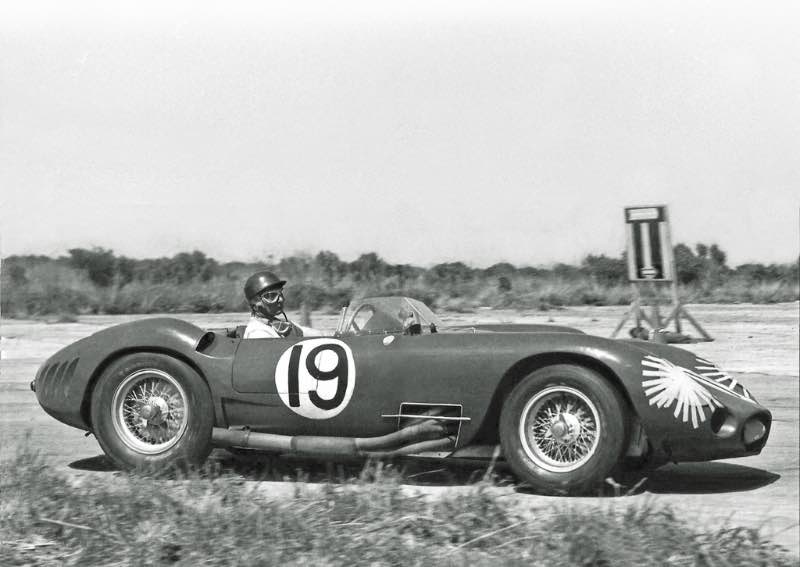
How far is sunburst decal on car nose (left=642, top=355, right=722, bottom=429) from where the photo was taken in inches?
170

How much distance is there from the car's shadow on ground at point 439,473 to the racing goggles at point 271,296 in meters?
0.90

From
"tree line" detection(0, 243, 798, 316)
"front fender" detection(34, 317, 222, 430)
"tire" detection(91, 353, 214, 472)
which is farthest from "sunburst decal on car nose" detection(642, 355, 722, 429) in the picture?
"front fender" detection(34, 317, 222, 430)

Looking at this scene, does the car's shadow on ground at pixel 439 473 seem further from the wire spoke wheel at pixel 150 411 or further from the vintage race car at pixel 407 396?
the wire spoke wheel at pixel 150 411

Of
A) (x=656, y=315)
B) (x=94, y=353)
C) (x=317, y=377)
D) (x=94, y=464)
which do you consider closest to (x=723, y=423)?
(x=656, y=315)

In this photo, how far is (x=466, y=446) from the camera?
4.70 meters

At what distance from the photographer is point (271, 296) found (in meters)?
5.42

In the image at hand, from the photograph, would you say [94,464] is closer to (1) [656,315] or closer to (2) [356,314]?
(2) [356,314]

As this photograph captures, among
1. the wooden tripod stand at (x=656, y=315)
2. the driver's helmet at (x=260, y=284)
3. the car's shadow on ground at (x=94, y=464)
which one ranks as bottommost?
the car's shadow on ground at (x=94, y=464)

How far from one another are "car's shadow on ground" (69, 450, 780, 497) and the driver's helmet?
3.02 feet

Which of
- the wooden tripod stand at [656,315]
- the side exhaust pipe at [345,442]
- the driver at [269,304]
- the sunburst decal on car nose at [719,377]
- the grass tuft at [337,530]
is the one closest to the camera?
the grass tuft at [337,530]

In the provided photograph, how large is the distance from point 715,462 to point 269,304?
8.60 ft

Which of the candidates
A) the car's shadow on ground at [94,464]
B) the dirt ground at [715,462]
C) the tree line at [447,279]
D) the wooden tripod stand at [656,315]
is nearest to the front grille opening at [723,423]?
the dirt ground at [715,462]

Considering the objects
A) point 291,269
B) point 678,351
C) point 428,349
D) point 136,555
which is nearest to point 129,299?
point 291,269

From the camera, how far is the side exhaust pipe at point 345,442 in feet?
15.3
